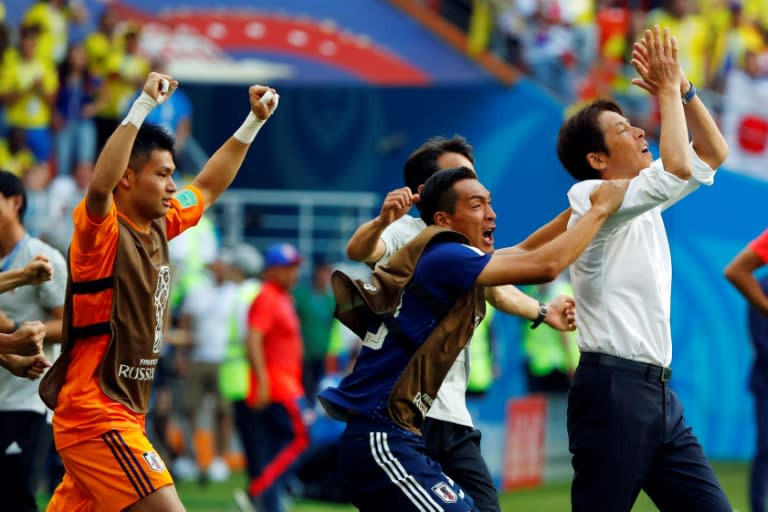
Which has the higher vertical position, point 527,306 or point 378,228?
point 378,228

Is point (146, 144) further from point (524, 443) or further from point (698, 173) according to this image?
point (524, 443)

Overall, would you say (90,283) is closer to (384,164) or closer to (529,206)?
(529,206)

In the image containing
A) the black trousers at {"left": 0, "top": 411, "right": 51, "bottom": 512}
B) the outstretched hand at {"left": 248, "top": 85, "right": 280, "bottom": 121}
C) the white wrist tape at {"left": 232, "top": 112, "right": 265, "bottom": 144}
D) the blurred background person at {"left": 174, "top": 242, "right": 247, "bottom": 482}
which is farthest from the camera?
the blurred background person at {"left": 174, "top": 242, "right": 247, "bottom": 482}

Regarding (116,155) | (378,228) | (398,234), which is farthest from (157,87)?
(398,234)

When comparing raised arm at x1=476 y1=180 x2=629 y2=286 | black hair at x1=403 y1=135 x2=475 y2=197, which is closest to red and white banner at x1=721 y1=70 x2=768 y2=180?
black hair at x1=403 y1=135 x2=475 y2=197

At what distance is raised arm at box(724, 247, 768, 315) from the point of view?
8766 mm

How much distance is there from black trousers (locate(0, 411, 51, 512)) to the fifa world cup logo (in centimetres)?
152

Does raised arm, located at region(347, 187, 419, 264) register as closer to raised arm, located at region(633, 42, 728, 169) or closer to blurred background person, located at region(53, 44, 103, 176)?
raised arm, located at region(633, 42, 728, 169)

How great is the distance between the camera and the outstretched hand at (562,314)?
7250mm

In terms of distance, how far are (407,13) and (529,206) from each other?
3064mm

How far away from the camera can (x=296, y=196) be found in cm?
2033

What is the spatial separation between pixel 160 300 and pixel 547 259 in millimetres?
1880

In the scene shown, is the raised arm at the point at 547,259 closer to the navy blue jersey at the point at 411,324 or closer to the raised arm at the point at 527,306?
the navy blue jersey at the point at 411,324

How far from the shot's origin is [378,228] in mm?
6965
